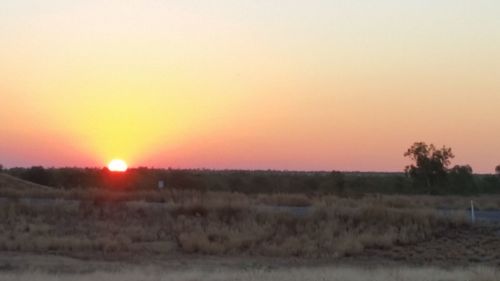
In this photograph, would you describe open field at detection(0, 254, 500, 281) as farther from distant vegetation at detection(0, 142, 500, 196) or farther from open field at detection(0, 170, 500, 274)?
distant vegetation at detection(0, 142, 500, 196)

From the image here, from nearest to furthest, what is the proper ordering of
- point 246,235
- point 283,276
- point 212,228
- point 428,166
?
point 283,276 → point 246,235 → point 212,228 → point 428,166

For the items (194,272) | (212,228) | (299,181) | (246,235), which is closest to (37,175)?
(299,181)

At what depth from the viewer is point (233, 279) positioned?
19.4 meters

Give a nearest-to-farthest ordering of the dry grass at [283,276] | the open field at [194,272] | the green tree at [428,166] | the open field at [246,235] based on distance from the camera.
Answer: the dry grass at [283,276] < the open field at [194,272] < the open field at [246,235] < the green tree at [428,166]

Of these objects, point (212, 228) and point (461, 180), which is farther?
point (461, 180)

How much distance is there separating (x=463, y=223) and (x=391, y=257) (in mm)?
6653

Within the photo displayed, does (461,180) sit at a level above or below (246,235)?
above

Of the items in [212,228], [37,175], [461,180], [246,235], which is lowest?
[246,235]

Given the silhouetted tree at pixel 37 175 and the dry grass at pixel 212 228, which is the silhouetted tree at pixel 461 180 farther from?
the dry grass at pixel 212 228

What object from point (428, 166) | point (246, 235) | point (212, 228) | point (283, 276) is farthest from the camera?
point (428, 166)

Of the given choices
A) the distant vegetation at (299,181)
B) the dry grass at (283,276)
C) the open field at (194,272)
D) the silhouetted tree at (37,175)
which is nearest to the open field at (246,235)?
the open field at (194,272)

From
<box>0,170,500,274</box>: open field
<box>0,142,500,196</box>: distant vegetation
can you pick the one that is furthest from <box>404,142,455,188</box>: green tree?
<box>0,170,500,274</box>: open field

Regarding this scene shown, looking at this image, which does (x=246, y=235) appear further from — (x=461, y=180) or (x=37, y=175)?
(x=37, y=175)

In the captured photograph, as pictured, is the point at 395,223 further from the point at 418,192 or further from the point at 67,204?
the point at 418,192
